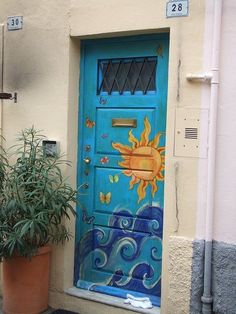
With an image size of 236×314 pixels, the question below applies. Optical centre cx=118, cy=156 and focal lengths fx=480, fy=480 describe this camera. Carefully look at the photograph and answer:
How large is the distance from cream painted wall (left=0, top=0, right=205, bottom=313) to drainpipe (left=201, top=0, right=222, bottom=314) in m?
0.14

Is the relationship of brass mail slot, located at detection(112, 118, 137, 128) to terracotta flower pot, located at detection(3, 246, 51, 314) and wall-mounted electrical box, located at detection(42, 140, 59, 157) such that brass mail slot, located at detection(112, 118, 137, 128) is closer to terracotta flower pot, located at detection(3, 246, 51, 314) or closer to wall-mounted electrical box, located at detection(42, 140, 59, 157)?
wall-mounted electrical box, located at detection(42, 140, 59, 157)

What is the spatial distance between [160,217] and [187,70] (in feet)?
4.39

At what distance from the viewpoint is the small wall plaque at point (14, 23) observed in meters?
4.96

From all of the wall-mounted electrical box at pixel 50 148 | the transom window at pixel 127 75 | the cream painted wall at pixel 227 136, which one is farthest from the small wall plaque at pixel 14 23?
the cream painted wall at pixel 227 136

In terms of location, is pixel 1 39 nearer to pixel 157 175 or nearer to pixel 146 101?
pixel 146 101

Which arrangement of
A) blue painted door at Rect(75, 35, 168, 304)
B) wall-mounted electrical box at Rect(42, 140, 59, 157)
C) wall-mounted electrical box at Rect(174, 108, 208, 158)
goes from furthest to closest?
wall-mounted electrical box at Rect(42, 140, 59, 157) → blue painted door at Rect(75, 35, 168, 304) → wall-mounted electrical box at Rect(174, 108, 208, 158)

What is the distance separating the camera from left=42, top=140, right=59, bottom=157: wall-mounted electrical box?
4711 mm

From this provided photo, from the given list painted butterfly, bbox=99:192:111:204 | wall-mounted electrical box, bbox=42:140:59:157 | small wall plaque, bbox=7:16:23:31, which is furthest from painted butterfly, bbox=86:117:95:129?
small wall plaque, bbox=7:16:23:31

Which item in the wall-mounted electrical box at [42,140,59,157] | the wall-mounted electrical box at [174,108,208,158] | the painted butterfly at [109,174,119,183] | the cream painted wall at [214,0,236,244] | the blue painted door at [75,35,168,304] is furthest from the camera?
the wall-mounted electrical box at [42,140,59,157]

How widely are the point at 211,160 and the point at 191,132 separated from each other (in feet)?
1.01

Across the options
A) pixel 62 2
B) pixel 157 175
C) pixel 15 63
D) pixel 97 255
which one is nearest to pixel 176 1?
pixel 62 2

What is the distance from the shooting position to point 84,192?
478cm

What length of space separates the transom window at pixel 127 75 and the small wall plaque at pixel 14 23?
987 mm

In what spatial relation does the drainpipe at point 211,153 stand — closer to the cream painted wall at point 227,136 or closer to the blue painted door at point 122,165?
the cream painted wall at point 227,136
